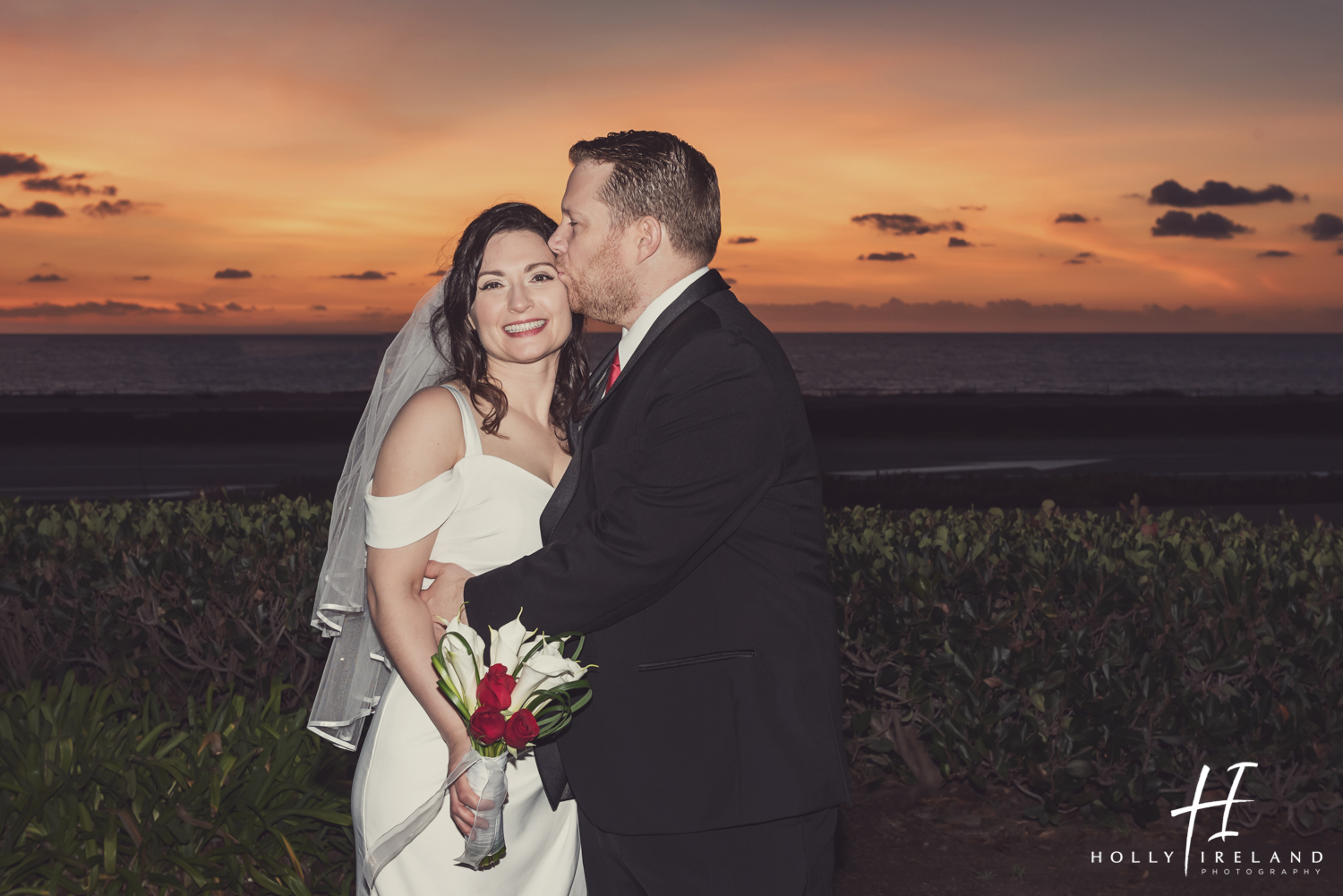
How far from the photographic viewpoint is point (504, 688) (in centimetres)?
234

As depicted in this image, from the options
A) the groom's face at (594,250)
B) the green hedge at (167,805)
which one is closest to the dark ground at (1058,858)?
the green hedge at (167,805)

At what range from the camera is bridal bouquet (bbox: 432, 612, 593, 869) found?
2.35 meters

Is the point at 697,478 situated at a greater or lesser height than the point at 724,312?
lesser

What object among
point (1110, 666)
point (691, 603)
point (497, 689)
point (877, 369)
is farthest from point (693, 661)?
point (877, 369)

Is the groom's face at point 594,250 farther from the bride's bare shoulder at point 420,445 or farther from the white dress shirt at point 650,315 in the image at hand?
the bride's bare shoulder at point 420,445

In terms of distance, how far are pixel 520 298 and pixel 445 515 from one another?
2.43 ft

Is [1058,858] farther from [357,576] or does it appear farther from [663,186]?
[663,186]

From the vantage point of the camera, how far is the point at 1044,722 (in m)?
4.79

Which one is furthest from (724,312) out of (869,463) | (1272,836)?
(869,463)

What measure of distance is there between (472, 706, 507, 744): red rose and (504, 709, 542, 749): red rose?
2 cm

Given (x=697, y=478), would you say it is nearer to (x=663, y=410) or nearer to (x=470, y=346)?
(x=663, y=410)

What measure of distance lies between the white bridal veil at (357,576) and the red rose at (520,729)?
111 cm

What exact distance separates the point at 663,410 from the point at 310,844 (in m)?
2.83

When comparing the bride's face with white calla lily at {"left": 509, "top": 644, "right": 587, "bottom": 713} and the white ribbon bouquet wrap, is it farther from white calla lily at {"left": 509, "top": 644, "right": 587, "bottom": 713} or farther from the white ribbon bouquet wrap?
white calla lily at {"left": 509, "top": 644, "right": 587, "bottom": 713}
